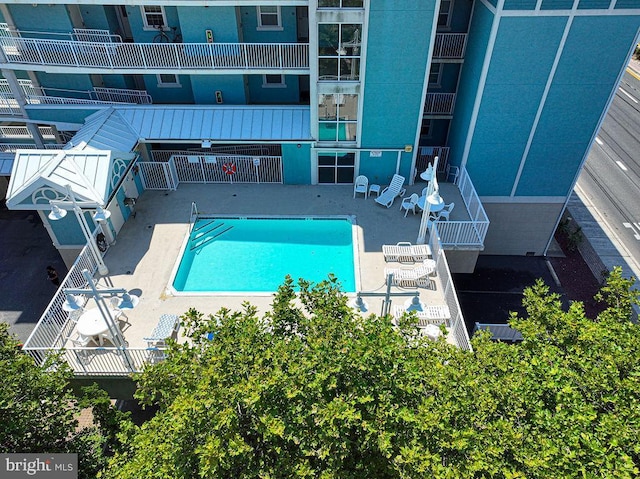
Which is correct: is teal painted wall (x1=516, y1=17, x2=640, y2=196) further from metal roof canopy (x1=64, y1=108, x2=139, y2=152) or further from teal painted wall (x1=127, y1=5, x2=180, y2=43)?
metal roof canopy (x1=64, y1=108, x2=139, y2=152)

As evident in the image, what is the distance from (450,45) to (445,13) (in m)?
1.37

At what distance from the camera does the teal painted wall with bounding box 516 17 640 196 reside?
16484 millimetres

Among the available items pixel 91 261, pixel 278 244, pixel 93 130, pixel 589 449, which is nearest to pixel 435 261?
pixel 278 244

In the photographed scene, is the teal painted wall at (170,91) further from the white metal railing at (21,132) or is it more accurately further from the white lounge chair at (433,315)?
the white lounge chair at (433,315)

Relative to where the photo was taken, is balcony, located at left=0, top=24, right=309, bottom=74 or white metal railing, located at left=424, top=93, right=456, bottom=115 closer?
balcony, located at left=0, top=24, right=309, bottom=74

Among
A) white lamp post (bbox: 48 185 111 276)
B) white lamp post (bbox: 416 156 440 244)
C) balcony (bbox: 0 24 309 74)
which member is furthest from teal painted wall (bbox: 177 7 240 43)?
white lamp post (bbox: 416 156 440 244)

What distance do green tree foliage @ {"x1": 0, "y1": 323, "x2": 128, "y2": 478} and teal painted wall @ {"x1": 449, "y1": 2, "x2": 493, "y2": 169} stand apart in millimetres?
17809

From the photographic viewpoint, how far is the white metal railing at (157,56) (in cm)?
1848

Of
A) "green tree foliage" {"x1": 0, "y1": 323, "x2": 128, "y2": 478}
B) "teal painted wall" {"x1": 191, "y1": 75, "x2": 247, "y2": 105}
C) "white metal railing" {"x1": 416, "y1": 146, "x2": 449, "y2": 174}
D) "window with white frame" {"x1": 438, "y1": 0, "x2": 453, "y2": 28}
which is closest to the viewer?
"green tree foliage" {"x1": 0, "y1": 323, "x2": 128, "y2": 478}

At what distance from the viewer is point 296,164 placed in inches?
826

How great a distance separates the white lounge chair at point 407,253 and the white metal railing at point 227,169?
7.27m

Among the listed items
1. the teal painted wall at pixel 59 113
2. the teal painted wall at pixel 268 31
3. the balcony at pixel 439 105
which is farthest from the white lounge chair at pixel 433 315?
the teal painted wall at pixel 59 113

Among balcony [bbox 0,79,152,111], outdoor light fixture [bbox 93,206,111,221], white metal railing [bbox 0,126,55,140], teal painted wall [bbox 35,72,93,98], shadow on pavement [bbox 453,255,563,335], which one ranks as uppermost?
teal painted wall [bbox 35,72,93,98]

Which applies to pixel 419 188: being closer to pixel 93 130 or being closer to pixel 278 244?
pixel 278 244
